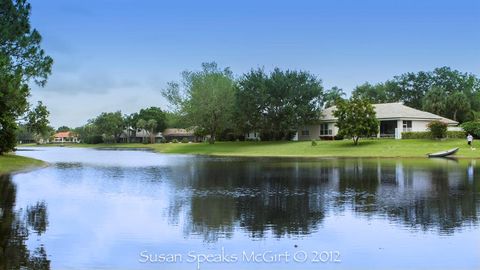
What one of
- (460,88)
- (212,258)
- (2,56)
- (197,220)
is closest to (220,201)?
(197,220)

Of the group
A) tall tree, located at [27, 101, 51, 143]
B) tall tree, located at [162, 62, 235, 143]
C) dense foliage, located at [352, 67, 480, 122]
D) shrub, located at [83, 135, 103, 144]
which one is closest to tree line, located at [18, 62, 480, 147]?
tall tree, located at [162, 62, 235, 143]

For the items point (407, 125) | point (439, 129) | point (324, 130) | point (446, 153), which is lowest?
point (446, 153)

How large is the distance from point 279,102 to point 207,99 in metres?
12.0

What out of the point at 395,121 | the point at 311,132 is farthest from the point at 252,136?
the point at 395,121

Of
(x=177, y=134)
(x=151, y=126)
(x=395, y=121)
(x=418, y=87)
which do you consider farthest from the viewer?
(x=177, y=134)

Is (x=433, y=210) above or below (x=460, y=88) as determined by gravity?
below

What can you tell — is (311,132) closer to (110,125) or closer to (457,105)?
(457,105)

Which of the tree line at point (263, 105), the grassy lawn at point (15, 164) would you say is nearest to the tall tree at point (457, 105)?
the tree line at point (263, 105)

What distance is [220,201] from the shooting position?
20.4 m

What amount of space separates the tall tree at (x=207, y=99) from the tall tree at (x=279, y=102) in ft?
11.8

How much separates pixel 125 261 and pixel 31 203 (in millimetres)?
10600

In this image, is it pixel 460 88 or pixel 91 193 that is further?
pixel 460 88

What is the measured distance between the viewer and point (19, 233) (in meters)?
14.0

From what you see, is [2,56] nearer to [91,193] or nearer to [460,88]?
[91,193]
